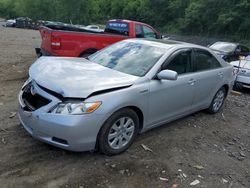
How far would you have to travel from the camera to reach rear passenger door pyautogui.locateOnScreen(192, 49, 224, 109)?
17.8 ft

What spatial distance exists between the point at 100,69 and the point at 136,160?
147cm

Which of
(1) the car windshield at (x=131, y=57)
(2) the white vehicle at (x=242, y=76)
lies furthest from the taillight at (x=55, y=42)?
(2) the white vehicle at (x=242, y=76)

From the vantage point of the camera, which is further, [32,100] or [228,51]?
[228,51]

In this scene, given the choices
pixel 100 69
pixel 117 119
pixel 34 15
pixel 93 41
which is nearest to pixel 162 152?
pixel 117 119

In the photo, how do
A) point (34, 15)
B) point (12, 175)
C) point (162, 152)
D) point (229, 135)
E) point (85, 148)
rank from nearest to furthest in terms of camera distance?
point (12, 175) → point (85, 148) → point (162, 152) → point (229, 135) → point (34, 15)

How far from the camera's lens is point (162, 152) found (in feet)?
14.5

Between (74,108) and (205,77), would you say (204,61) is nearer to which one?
(205,77)

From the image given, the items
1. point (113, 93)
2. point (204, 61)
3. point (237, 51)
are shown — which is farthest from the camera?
point (237, 51)

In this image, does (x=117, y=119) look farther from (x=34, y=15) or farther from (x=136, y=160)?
(x=34, y=15)

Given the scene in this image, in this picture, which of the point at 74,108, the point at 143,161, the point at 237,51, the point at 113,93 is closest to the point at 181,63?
the point at 113,93

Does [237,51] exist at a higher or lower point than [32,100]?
lower

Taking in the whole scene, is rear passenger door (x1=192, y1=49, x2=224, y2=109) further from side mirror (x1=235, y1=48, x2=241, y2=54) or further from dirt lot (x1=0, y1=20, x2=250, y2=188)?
side mirror (x1=235, y1=48, x2=241, y2=54)

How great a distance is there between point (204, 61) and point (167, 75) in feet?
5.49

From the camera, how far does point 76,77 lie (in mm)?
4008
